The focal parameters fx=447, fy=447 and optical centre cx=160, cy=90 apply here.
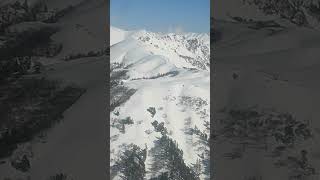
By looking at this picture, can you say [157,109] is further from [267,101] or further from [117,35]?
[267,101]

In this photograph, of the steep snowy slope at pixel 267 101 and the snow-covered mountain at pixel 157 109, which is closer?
the steep snowy slope at pixel 267 101

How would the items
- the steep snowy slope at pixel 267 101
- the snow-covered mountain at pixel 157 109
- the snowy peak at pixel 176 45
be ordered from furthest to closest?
the snowy peak at pixel 176 45
the snow-covered mountain at pixel 157 109
the steep snowy slope at pixel 267 101

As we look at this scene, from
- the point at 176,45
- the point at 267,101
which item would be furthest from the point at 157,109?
the point at 267,101

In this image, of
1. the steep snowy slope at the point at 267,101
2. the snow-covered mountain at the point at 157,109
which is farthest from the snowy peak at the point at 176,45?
the steep snowy slope at the point at 267,101

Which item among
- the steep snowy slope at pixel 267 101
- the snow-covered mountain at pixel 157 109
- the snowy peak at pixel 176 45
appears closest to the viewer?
the steep snowy slope at pixel 267 101

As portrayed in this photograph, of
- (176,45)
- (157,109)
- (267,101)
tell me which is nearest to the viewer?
(267,101)

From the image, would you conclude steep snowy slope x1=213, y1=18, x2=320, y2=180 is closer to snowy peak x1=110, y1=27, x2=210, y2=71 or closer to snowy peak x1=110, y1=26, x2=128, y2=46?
snowy peak x1=110, y1=27, x2=210, y2=71

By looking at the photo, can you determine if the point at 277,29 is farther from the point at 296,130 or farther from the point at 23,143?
the point at 23,143

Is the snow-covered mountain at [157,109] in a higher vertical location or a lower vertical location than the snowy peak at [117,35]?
lower

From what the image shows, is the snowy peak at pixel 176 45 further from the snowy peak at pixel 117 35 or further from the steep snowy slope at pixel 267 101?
the steep snowy slope at pixel 267 101

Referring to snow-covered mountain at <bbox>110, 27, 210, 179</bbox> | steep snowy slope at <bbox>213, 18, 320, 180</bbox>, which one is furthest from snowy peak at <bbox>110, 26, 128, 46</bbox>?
steep snowy slope at <bbox>213, 18, 320, 180</bbox>
